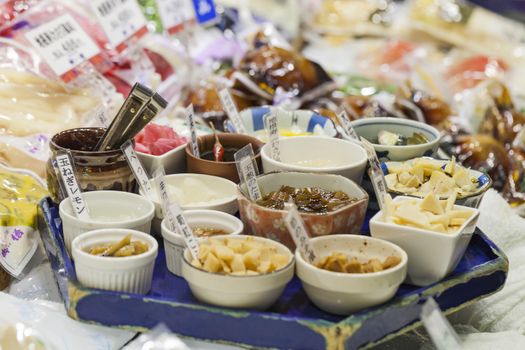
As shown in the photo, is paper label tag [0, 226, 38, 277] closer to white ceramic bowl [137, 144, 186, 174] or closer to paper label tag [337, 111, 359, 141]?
white ceramic bowl [137, 144, 186, 174]

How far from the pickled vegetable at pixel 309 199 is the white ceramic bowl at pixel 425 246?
103mm

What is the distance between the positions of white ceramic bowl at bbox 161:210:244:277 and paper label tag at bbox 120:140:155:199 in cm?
15

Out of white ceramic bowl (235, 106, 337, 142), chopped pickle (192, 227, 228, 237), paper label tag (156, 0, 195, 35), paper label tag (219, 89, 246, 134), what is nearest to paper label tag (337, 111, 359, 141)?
white ceramic bowl (235, 106, 337, 142)

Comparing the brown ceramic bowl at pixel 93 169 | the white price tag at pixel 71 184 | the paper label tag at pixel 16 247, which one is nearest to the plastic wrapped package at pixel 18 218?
the paper label tag at pixel 16 247

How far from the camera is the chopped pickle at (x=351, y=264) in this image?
4.36ft

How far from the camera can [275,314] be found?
1.32 m

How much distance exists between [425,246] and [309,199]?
0.86 ft

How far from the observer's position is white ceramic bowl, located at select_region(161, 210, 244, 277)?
4.85 feet

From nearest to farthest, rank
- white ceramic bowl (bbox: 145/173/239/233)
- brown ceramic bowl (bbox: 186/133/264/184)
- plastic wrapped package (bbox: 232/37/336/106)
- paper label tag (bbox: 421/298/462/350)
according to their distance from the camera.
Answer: paper label tag (bbox: 421/298/462/350)
white ceramic bowl (bbox: 145/173/239/233)
brown ceramic bowl (bbox: 186/133/264/184)
plastic wrapped package (bbox: 232/37/336/106)

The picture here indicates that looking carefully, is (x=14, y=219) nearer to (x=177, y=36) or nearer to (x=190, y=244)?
(x=190, y=244)

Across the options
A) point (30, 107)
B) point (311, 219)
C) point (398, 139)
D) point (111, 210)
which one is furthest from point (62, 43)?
point (311, 219)

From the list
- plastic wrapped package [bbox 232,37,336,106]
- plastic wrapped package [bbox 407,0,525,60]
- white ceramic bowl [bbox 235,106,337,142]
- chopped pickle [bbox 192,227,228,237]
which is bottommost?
plastic wrapped package [bbox 407,0,525,60]

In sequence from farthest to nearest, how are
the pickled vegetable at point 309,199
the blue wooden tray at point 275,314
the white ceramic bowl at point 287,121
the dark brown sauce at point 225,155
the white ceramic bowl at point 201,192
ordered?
the white ceramic bowl at point 287,121
the dark brown sauce at point 225,155
the white ceramic bowl at point 201,192
the pickled vegetable at point 309,199
the blue wooden tray at point 275,314

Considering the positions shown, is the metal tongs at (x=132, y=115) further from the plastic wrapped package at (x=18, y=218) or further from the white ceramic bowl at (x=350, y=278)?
the white ceramic bowl at (x=350, y=278)
